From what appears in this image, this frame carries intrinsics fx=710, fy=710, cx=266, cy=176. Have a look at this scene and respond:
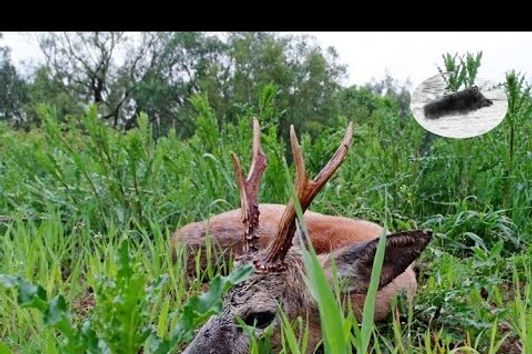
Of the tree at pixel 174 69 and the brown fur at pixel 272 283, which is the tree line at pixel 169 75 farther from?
the brown fur at pixel 272 283

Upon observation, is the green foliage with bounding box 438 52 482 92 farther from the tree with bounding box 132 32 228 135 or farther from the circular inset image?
the tree with bounding box 132 32 228 135

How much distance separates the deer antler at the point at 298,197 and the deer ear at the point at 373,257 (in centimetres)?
19

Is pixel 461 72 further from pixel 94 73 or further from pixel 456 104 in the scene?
pixel 94 73

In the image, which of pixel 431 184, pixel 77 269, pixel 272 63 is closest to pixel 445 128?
pixel 431 184

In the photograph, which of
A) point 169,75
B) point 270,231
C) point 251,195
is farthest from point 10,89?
point 251,195

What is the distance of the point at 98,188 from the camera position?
13.8 ft

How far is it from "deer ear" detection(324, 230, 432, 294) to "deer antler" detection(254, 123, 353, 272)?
19 centimetres

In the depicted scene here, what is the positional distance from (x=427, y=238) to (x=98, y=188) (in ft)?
7.73

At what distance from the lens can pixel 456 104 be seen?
3682mm

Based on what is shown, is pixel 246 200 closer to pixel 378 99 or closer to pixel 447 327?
pixel 447 327

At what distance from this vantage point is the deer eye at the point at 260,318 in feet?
7.89

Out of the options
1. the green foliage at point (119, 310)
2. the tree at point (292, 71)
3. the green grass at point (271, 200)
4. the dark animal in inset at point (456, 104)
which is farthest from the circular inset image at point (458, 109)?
the tree at point (292, 71)

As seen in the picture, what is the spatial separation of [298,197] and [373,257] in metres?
0.38

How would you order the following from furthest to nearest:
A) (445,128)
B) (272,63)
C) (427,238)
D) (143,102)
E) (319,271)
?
(143,102)
(272,63)
(445,128)
(427,238)
(319,271)
